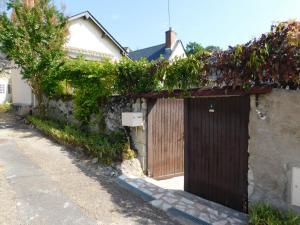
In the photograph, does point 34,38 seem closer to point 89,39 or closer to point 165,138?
point 89,39

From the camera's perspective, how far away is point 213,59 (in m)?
5.58

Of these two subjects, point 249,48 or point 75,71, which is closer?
point 249,48

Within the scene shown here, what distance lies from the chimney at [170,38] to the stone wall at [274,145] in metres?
19.3

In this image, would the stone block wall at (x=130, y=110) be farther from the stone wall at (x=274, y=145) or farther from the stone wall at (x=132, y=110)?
the stone wall at (x=274, y=145)

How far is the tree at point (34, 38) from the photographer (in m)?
12.1

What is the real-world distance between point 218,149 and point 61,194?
364 cm

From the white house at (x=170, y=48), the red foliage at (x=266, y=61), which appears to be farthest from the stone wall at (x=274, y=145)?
the white house at (x=170, y=48)

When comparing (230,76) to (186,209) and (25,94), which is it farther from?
(25,94)

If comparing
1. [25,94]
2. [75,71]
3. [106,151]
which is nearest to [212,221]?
[106,151]

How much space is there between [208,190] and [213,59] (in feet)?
10.1

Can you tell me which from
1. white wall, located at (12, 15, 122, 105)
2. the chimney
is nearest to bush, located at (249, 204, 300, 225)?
white wall, located at (12, 15, 122, 105)

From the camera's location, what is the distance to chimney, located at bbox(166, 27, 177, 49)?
76.4 feet

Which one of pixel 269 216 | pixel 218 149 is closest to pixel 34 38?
pixel 218 149

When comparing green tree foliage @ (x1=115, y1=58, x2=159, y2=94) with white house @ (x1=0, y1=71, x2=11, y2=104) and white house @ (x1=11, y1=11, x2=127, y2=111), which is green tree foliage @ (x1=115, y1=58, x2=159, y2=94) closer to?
white house @ (x1=11, y1=11, x2=127, y2=111)
